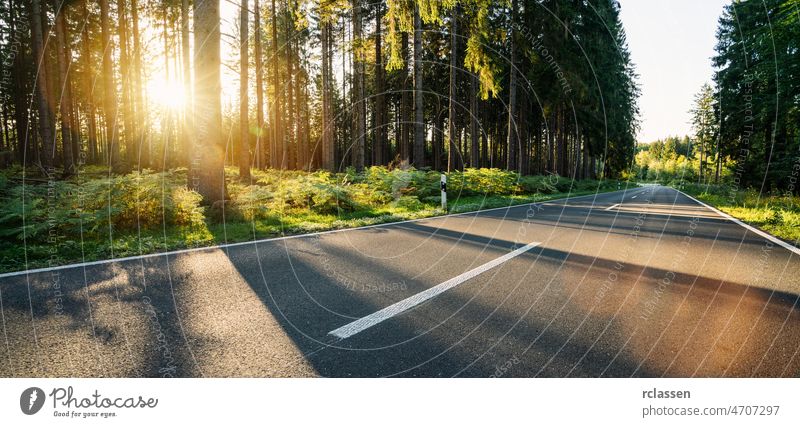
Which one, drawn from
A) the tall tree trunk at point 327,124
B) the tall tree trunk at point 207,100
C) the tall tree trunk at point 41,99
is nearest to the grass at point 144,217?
the tall tree trunk at point 207,100

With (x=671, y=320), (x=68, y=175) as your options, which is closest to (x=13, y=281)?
(x=671, y=320)

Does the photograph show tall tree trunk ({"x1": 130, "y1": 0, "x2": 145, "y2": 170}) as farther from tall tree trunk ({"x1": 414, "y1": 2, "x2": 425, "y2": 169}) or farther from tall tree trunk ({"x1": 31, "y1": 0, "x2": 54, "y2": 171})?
tall tree trunk ({"x1": 414, "y1": 2, "x2": 425, "y2": 169})

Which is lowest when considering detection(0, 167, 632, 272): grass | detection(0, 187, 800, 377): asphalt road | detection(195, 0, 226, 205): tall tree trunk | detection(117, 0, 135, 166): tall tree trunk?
detection(0, 187, 800, 377): asphalt road

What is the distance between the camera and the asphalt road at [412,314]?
7.64 ft

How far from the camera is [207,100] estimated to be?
899 cm

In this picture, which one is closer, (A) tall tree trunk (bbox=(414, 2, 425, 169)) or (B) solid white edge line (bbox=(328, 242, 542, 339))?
(B) solid white edge line (bbox=(328, 242, 542, 339))

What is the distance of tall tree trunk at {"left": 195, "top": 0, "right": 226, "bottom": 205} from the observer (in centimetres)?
894

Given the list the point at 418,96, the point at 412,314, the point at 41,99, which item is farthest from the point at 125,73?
the point at 412,314

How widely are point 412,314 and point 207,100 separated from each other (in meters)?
8.37

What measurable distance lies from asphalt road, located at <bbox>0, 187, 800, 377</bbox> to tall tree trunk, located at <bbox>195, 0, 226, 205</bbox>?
4.05 meters

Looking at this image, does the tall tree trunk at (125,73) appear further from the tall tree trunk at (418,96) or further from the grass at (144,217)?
the tall tree trunk at (418,96)

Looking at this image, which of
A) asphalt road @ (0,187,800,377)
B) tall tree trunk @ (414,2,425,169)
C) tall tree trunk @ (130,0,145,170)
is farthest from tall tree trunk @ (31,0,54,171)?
tall tree trunk @ (414,2,425,169)

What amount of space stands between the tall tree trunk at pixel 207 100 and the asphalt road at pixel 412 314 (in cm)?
405

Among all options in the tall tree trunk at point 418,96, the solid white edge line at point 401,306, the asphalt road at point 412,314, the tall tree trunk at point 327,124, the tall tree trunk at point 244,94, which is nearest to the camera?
the asphalt road at point 412,314
